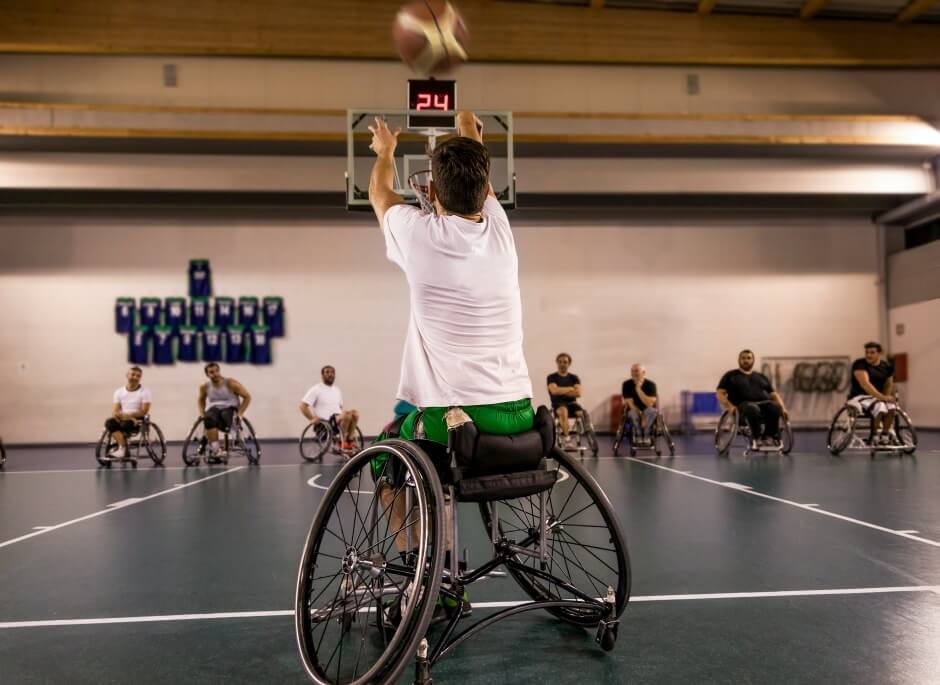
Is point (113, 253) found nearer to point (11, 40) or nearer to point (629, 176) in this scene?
point (11, 40)

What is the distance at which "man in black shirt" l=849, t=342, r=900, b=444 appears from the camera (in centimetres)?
725

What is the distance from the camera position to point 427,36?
4.61 metres

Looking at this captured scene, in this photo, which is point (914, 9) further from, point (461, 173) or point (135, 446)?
point (135, 446)

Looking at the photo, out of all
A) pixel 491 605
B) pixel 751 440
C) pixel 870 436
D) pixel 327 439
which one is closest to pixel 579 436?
pixel 751 440

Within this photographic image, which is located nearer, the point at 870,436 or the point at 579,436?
the point at 870,436

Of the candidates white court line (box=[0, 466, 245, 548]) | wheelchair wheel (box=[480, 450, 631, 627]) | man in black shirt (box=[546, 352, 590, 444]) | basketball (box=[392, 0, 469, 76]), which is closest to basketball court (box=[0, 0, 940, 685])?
man in black shirt (box=[546, 352, 590, 444])

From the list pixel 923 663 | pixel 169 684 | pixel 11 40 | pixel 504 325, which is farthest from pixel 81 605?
pixel 11 40

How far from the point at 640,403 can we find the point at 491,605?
20.0 feet

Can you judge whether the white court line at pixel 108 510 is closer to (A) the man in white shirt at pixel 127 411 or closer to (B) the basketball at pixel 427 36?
(A) the man in white shirt at pixel 127 411

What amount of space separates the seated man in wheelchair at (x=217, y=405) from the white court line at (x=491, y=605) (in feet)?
18.6

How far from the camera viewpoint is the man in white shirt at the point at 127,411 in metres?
7.72

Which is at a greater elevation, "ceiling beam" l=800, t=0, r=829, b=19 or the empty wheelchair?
"ceiling beam" l=800, t=0, r=829, b=19

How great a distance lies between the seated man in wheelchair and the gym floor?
2848 mm

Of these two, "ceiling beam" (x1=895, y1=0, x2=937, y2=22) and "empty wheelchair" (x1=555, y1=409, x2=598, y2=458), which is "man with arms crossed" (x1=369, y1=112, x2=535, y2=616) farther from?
"ceiling beam" (x1=895, y1=0, x2=937, y2=22)
